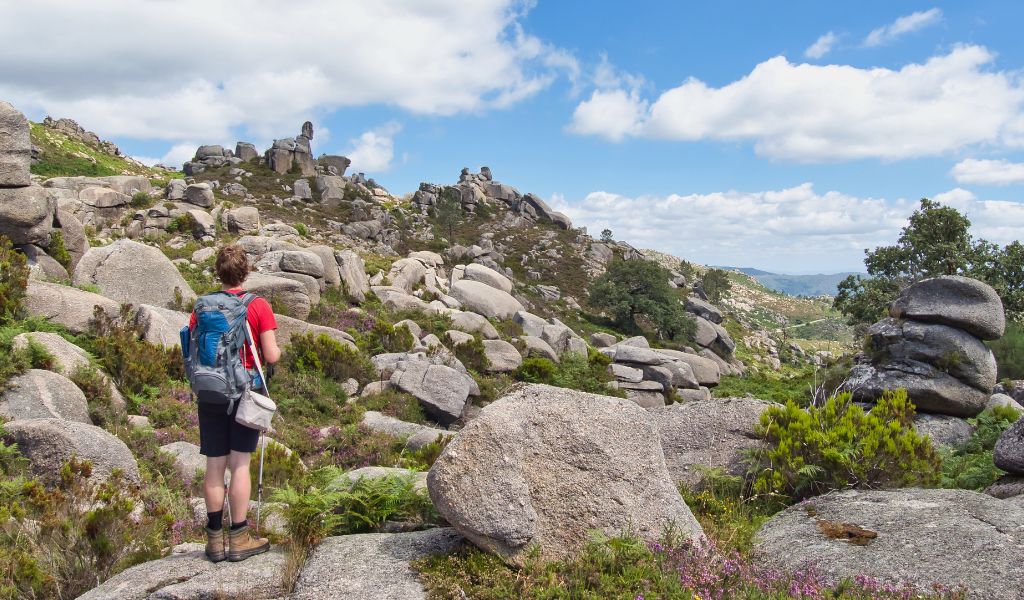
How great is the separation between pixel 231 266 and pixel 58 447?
165 inches

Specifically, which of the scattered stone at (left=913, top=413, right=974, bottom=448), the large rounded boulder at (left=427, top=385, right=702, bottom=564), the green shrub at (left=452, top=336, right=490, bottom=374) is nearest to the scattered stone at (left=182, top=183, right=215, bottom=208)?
the green shrub at (left=452, top=336, right=490, bottom=374)

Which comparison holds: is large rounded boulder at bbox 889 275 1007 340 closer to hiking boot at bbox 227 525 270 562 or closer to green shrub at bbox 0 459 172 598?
hiking boot at bbox 227 525 270 562

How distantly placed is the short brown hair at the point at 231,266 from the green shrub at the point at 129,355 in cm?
817

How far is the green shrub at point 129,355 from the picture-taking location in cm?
1163

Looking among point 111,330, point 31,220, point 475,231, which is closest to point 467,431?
point 111,330

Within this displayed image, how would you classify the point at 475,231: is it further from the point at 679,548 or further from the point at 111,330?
the point at 679,548

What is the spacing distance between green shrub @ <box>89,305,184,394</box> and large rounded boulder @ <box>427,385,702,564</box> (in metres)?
9.65

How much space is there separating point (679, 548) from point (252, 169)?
78.2 metres

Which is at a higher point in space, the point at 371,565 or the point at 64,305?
the point at 64,305

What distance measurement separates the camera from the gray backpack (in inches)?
194

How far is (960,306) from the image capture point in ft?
47.0

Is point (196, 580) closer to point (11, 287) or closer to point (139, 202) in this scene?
point (11, 287)

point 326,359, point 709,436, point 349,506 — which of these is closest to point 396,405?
point 326,359

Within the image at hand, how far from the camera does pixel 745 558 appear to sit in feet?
17.8
